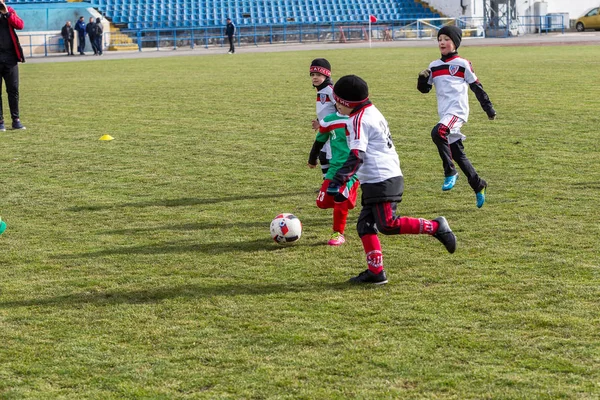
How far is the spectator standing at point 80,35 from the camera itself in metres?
40.5

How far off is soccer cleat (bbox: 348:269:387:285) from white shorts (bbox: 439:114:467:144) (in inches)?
117

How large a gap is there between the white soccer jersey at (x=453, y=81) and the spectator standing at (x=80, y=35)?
34624mm

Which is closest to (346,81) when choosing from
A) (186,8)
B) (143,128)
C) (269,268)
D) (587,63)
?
(269,268)

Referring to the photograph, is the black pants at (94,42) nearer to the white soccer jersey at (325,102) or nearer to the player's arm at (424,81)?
the player's arm at (424,81)

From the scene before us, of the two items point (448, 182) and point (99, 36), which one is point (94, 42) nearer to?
point (99, 36)

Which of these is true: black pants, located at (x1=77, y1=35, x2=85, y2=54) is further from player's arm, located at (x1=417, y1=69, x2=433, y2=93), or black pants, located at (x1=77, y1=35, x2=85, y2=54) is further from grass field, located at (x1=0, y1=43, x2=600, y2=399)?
player's arm, located at (x1=417, y1=69, x2=433, y2=93)

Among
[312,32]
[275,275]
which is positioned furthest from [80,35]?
[275,275]

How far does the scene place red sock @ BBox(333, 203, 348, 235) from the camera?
23.0 feet

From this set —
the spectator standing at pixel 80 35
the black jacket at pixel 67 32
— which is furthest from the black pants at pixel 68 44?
the spectator standing at pixel 80 35

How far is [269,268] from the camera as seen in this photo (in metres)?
6.36

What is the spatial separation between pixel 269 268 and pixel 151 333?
1516mm

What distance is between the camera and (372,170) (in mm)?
5781

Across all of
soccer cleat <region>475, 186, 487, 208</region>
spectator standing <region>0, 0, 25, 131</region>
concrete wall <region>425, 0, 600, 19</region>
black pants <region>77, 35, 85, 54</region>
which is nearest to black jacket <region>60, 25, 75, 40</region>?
black pants <region>77, 35, 85, 54</region>

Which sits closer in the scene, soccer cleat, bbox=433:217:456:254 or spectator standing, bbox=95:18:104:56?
soccer cleat, bbox=433:217:456:254
